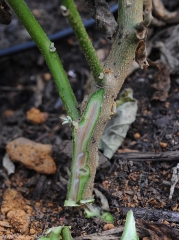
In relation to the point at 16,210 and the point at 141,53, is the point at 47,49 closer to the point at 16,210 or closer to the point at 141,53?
the point at 141,53

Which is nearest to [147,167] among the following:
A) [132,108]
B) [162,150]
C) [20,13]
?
[162,150]

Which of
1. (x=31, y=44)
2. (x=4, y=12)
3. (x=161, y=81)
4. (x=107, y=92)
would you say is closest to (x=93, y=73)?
(x=107, y=92)

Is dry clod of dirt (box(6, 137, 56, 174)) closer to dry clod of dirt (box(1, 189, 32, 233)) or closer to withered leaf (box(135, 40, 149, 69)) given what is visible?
dry clod of dirt (box(1, 189, 32, 233))

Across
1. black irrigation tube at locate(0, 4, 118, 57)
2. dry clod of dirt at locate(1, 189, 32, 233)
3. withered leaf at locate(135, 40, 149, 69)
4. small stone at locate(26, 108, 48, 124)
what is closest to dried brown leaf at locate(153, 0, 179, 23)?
black irrigation tube at locate(0, 4, 118, 57)

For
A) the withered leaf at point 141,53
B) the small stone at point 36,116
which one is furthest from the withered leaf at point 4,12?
the small stone at point 36,116

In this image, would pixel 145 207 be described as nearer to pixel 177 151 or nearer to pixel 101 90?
pixel 177 151

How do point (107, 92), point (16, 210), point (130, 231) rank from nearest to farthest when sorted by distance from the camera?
point (130, 231) → point (107, 92) → point (16, 210)

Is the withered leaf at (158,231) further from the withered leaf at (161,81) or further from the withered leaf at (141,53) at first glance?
the withered leaf at (161,81)

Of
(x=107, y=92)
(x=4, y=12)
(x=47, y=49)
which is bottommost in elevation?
(x=107, y=92)
